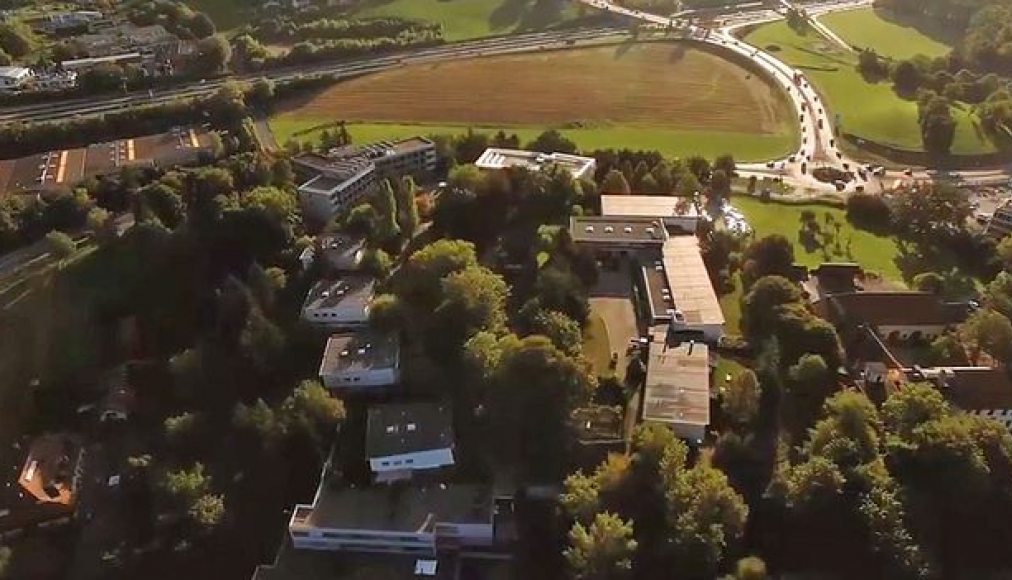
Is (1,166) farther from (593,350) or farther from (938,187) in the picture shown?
(938,187)

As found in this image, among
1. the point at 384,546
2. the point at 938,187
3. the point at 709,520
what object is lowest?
the point at 384,546

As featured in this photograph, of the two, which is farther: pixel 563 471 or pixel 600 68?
pixel 600 68

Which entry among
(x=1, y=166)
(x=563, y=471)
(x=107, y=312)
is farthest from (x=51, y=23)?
(x=563, y=471)

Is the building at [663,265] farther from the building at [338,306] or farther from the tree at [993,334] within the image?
the building at [338,306]

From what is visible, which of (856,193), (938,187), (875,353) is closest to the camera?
(875,353)

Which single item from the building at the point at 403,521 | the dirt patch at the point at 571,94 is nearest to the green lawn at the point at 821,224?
the dirt patch at the point at 571,94
